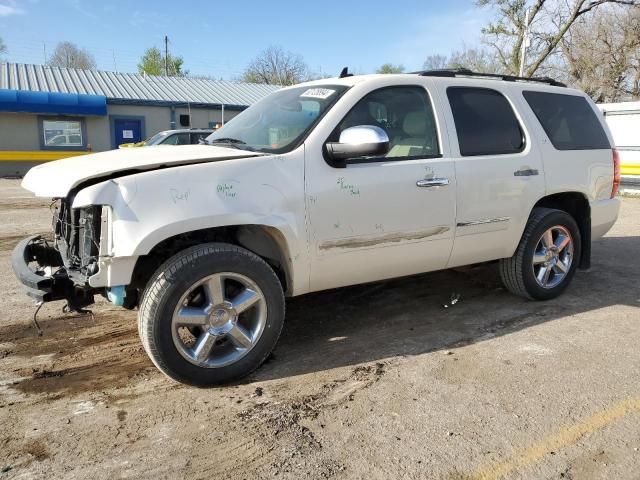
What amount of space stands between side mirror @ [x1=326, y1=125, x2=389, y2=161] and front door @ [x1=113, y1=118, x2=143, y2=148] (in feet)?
74.3

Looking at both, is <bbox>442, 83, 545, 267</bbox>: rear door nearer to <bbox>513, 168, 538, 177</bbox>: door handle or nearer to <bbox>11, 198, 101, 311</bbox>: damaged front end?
<bbox>513, 168, 538, 177</bbox>: door handle

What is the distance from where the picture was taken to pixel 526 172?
178 inches

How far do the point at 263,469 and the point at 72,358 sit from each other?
77.5 inches

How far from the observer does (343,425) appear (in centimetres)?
291

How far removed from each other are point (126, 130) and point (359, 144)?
908 inches

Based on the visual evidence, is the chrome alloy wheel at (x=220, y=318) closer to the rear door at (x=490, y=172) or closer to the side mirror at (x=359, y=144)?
the side mirror at (x=359, y=144)

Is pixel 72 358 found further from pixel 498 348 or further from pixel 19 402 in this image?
pixel 498 348

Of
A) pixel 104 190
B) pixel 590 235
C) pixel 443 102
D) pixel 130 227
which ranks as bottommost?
pixel 590 235

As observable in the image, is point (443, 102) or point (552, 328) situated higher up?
point (443, 102)

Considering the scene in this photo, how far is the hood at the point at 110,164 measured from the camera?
3.00 metres

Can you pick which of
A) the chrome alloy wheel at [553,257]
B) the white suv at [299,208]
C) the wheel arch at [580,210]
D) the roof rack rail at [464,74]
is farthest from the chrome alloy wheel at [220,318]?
the wheel arch at [580,210]

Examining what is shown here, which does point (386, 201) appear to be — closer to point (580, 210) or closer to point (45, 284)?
point (45, 284)

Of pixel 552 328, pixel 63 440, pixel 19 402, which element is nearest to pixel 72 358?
pixel 19 402

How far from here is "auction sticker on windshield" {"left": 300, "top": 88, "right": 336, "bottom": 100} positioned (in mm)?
3863
